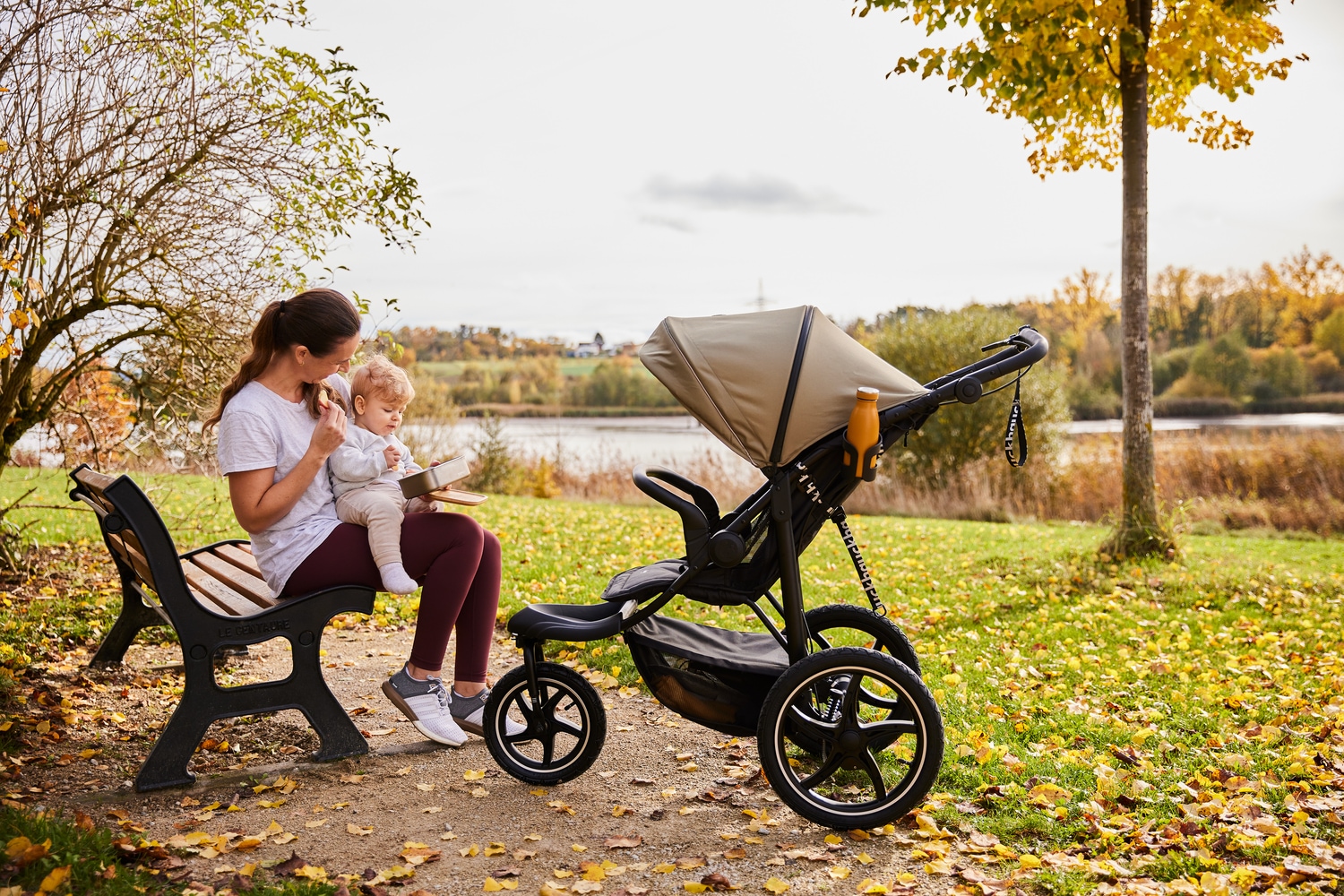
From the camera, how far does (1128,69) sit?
7.67m

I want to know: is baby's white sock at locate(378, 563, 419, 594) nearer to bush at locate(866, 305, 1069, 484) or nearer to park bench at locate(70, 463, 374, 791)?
park bench at locate(70, 463, 374, 791)

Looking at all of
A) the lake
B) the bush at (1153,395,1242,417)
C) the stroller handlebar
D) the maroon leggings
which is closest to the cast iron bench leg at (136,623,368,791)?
the maroon leggings

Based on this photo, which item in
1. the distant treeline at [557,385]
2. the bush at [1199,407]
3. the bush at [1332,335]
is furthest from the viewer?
the bush at [1332,335]

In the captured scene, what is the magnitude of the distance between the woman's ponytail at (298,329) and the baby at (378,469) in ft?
0.82

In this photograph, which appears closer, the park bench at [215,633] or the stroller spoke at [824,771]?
the stroller spoke at [824,771]

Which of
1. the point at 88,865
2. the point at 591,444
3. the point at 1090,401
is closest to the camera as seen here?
the point at 88,865

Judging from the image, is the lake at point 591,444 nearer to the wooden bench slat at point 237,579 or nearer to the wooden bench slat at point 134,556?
the wooden bench slat at point 237,579

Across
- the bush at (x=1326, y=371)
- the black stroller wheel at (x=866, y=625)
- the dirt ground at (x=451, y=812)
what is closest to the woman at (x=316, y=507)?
the dirt ground at (x=451, y=812)

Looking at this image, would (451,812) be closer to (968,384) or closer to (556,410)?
(968,384)

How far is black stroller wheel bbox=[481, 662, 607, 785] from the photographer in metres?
3.50

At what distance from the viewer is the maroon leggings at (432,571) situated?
3680mm

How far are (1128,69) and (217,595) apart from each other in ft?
24.6

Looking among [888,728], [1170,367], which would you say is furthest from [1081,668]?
[1170,367]

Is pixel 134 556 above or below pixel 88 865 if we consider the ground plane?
above
